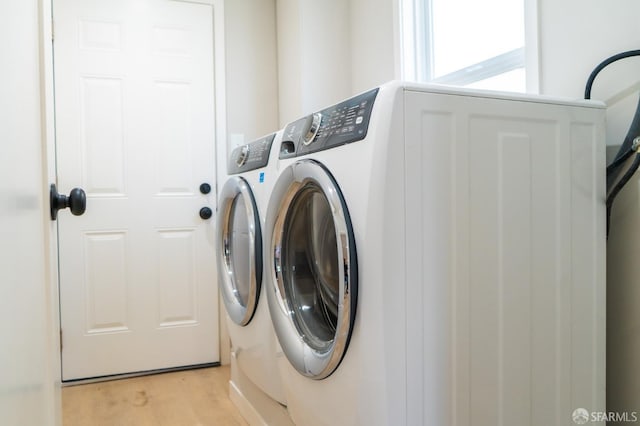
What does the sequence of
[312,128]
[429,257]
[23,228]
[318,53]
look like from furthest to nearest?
[318,53] < [312,128] < [429,257] < [23,228]

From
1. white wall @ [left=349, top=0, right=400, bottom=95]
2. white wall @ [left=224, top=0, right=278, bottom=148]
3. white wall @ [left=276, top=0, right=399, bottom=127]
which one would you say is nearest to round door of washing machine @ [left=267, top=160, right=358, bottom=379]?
white wall @ [left=349, top=0, right=400, bottom=95]

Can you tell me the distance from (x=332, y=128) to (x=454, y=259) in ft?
1.36

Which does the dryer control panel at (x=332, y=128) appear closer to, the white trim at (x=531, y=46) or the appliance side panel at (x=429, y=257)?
the appliance side panel at (x=429, y=257)

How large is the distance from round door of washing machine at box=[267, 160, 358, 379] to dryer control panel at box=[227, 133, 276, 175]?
0.27 m

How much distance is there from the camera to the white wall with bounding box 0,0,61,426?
1.30ft

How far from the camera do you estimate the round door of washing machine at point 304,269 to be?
1.20 meters

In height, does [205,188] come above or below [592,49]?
below

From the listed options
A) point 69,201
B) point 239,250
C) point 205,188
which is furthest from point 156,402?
point 69,201

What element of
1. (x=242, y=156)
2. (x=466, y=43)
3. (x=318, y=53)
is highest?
(x=318, y=53)

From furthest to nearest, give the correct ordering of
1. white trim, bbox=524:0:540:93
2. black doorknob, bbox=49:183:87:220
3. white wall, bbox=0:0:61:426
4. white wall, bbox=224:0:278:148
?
white wall, bbox=224:0:278:148 → white trim, bbox=524:0:540:93 → black doorknob, bbox=49:183:87:220 → white wall, bbox=0:0:61:426

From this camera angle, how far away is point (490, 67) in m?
1.77

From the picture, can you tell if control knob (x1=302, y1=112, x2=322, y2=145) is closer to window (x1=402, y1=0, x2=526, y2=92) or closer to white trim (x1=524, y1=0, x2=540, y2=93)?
white trim (x1=524, y1=0, x2=540, y2=93)

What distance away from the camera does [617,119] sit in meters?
1.24

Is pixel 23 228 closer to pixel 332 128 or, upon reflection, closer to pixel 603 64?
pixel 332 128
